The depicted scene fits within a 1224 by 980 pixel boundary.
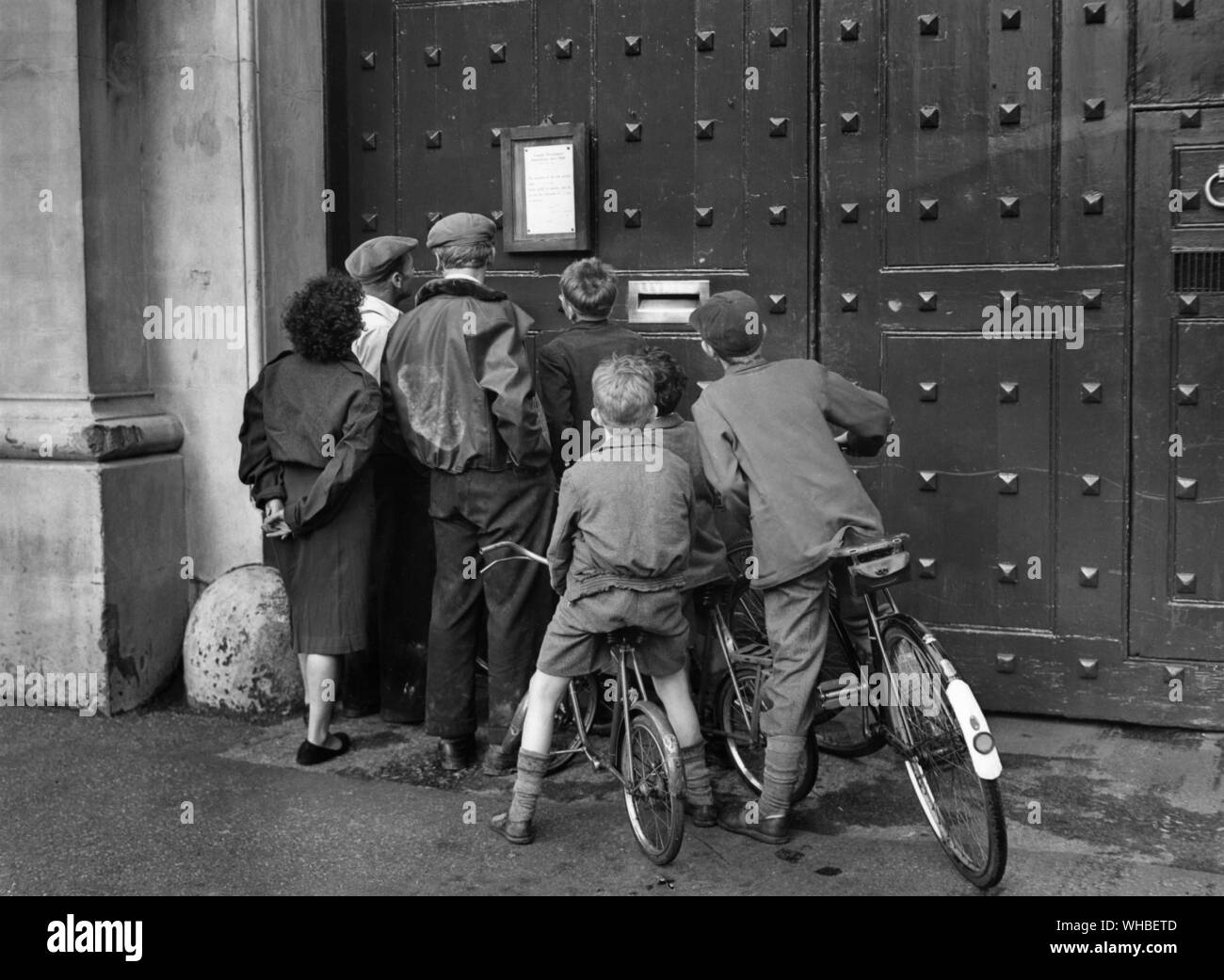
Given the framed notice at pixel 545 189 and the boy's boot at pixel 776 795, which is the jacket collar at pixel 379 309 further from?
the boy's boot at pixel 776 795

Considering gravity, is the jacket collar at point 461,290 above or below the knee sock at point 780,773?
above

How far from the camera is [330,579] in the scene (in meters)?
6.20

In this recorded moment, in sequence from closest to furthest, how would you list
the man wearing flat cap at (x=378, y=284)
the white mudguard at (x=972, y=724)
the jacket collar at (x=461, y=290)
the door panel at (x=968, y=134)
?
1. the white mudguard at (x=972, y=724)
2. the jacket collar at (x=461, y=290)
3. the door panel at (x=968, y=134)
4. the man wearing flat cap at (x=378, y=284)

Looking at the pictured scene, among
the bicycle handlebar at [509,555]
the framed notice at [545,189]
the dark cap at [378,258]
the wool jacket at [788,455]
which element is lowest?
the bicycle handlebar at [509,555]

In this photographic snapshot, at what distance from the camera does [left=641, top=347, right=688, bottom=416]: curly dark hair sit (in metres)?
5.52

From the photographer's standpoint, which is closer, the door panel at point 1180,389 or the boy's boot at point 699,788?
the boy's boot at point 699,788

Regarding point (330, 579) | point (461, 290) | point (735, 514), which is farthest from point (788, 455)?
point (330, 579)

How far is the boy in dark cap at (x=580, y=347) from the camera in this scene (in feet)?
20.2

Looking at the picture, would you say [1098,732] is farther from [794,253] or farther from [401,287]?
[401,287]

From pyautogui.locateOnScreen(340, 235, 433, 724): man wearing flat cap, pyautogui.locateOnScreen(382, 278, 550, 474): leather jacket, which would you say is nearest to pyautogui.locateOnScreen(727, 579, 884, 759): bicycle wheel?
pyautogui.locateOnScreen(382, 278, 550, 474): leather jacket

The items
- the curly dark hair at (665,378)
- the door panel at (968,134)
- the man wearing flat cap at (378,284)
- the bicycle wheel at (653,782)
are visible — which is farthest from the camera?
the man wearing flat cap at (378,284)

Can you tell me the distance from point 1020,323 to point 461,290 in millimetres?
2178

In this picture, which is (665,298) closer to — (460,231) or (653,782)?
(460,231)

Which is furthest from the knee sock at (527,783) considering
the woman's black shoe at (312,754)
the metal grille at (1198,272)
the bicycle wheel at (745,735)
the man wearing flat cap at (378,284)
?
the metal grille at (1198,272)
